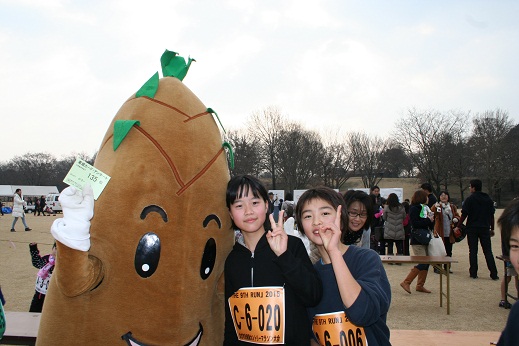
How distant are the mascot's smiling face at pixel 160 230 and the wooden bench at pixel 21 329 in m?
1.36

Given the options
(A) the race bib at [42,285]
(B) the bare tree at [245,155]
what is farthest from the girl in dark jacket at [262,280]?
(B) the bare tree at [245,155]

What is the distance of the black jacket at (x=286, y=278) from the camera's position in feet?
6.58

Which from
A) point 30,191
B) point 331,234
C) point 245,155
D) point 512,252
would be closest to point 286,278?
point 331,234

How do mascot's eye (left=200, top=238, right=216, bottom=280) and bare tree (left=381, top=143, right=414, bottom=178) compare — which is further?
bare tree (left=381, top=143, right=414, bottom=178)

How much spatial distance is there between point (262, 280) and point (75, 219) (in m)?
0.99

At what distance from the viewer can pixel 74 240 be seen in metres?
1.92

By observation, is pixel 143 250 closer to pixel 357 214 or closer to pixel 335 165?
pixel 357 214

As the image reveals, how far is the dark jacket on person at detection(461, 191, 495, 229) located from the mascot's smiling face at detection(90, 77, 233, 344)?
6.94 meters

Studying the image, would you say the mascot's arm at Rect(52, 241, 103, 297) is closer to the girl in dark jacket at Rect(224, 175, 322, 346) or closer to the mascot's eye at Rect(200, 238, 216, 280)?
the mascot's eye at Rect(200, 238, 216, 280)

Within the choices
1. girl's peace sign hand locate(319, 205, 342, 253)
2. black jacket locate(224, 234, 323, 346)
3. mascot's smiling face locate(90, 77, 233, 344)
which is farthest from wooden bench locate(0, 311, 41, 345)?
girl's peace sign hand locate(319, 205, 342, 253)

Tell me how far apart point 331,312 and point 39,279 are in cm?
316

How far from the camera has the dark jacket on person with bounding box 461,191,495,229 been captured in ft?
25.4

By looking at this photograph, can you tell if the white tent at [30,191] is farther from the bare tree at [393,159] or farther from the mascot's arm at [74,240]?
the mascot's arm at [74,240]

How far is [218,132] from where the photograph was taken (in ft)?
8.77
